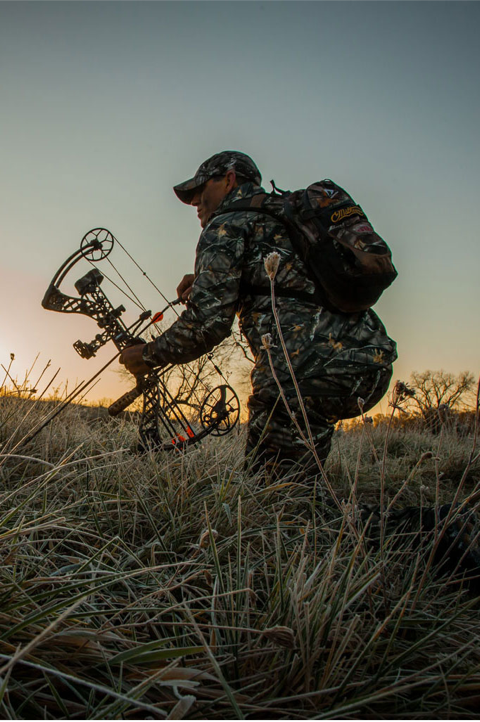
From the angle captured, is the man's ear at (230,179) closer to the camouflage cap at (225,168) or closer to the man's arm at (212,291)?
the camouflage cap at (225,168)

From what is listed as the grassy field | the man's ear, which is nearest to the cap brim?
the man's ear

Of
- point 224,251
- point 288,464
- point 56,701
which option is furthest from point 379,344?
point 56,701

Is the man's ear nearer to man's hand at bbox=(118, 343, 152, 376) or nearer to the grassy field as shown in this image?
man's hand at bbox=(118, 343, 152, 376)

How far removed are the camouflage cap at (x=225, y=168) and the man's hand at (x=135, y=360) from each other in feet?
4.79

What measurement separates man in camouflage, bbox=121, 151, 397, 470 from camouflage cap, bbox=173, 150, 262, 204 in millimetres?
397

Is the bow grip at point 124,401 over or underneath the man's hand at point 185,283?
underneath

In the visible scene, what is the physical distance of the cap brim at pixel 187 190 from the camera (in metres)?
3.42

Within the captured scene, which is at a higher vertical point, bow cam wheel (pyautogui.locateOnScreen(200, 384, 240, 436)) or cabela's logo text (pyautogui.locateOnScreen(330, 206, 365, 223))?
cabela's logo text (pyautogui.locateOnScreen(330, 206, 365, 223))

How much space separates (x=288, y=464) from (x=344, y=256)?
1347 millimetres

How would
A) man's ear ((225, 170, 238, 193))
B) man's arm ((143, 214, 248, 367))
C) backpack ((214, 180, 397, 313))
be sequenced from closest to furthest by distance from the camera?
backpack ((214, 180, 397, 313)) < man's arm ((143, 214, 248, 367)) < man's ear ((225, 170, 238, 193))

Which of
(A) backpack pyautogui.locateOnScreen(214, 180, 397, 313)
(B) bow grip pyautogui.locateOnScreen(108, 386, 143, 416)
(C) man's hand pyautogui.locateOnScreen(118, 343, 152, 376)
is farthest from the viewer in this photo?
(B) bow grip pyautogui.locateOnScreen(108, 386, 143, 416)

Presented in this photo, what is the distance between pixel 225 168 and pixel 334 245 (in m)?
1.32

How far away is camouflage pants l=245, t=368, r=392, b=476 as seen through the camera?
256 cm

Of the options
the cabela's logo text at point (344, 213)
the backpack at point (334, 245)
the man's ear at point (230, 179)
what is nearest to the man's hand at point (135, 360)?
the backpack at point (334, 245)
